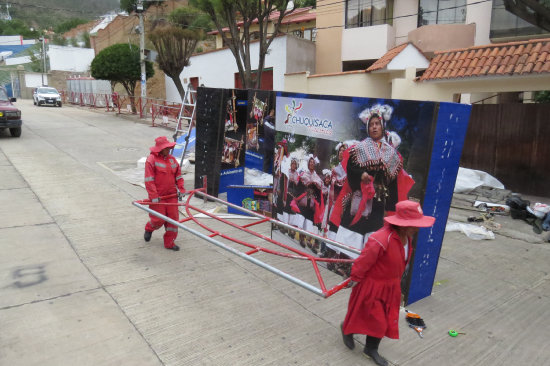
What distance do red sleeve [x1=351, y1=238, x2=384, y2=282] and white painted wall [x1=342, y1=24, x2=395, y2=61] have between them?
17538 mm

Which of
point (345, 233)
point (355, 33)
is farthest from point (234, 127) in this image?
point (355, 33)

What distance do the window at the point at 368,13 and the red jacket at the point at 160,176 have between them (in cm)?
1690

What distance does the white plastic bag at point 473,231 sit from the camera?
6727 millimetres

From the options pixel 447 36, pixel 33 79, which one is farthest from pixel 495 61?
pixel 33 79

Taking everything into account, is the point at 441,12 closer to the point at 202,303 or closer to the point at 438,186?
the point at 438,186

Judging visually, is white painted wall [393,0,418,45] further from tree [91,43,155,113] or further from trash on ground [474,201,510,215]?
tree [91,43,155,113]

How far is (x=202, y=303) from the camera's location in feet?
14.4

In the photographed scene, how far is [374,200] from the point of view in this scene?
4.70 meters

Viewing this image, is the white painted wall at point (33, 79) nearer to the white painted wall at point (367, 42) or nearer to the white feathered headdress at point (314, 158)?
the white painted wall at point (367, 42)

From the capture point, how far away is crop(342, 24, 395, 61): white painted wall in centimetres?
1886

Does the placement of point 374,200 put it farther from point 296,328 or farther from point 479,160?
point 479,160

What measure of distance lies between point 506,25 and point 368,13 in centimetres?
678

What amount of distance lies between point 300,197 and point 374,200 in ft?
4.52

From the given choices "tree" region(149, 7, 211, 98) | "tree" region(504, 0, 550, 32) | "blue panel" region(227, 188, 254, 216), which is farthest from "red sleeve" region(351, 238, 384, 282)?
"tree" region(149, 7, 211, 98)
